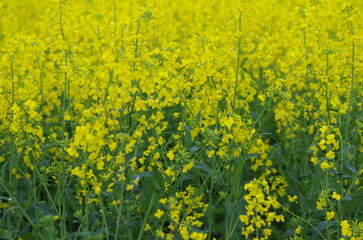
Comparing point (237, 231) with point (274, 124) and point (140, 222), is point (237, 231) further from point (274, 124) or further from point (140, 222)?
point (274, 124)

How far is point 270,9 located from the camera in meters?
6.50

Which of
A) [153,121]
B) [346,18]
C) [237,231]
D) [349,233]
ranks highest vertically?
[346,18]

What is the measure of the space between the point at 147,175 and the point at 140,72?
61cm

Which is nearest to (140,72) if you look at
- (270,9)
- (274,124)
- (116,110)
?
(116,110)

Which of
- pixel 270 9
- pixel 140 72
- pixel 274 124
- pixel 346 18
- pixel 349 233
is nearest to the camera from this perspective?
pixel 349 233

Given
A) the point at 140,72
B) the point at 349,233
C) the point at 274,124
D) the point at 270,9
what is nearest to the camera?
the point at 349,233

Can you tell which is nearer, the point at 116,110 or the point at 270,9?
the point at 116,110

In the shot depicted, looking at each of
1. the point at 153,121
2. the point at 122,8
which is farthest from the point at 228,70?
the point at 122,8

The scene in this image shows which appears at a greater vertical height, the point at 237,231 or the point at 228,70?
the point at 228,70

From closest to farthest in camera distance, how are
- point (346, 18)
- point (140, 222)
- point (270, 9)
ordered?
1. point (140, 222)
2. point (346, 18)
3. point (270, 9)

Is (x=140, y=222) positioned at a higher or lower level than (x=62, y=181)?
lower

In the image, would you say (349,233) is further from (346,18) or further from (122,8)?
(122,8)

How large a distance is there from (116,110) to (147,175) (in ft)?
1.43

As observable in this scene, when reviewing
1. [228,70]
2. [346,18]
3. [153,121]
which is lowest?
[153,121]
